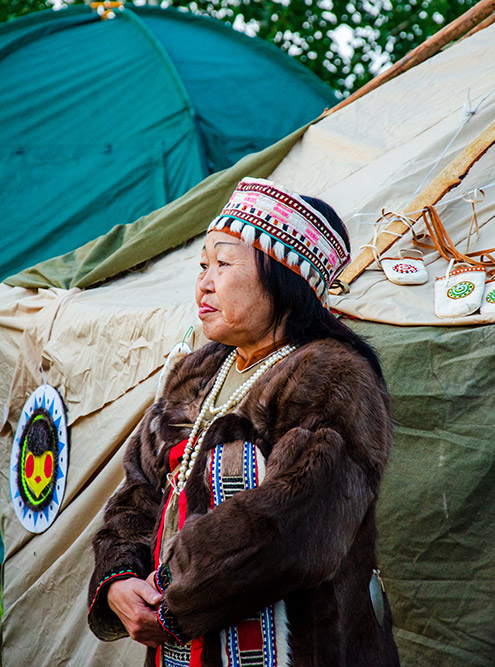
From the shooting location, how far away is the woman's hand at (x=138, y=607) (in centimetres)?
152

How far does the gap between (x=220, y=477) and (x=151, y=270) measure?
2386mm

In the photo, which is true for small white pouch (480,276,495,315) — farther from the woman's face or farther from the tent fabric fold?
the tent fabric fold

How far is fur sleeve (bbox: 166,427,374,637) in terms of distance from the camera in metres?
1.35

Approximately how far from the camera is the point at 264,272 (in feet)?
5.45

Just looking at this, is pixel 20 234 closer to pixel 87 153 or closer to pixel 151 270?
pixel 87 153

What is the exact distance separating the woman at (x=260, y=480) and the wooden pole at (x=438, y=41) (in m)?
2.56

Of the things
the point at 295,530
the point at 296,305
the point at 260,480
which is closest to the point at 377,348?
the point at 296,305

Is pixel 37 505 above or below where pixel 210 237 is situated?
below

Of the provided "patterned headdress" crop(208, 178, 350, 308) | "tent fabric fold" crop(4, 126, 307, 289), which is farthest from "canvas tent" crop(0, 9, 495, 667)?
"patterned headdress" crop(208, 178, 350, 308)

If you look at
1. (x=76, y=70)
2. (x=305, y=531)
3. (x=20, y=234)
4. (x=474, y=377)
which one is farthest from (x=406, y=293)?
(x=76, y=70)

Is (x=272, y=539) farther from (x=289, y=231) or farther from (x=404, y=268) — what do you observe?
(x=404, y=268)

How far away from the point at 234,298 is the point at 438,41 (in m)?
2.90

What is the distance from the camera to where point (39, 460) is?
10.8 feet

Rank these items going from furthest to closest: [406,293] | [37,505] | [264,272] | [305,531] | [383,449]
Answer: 1. [37,505]
2. [406,293]
3. [264,272]
4. [383,449]
5. [305,531]
